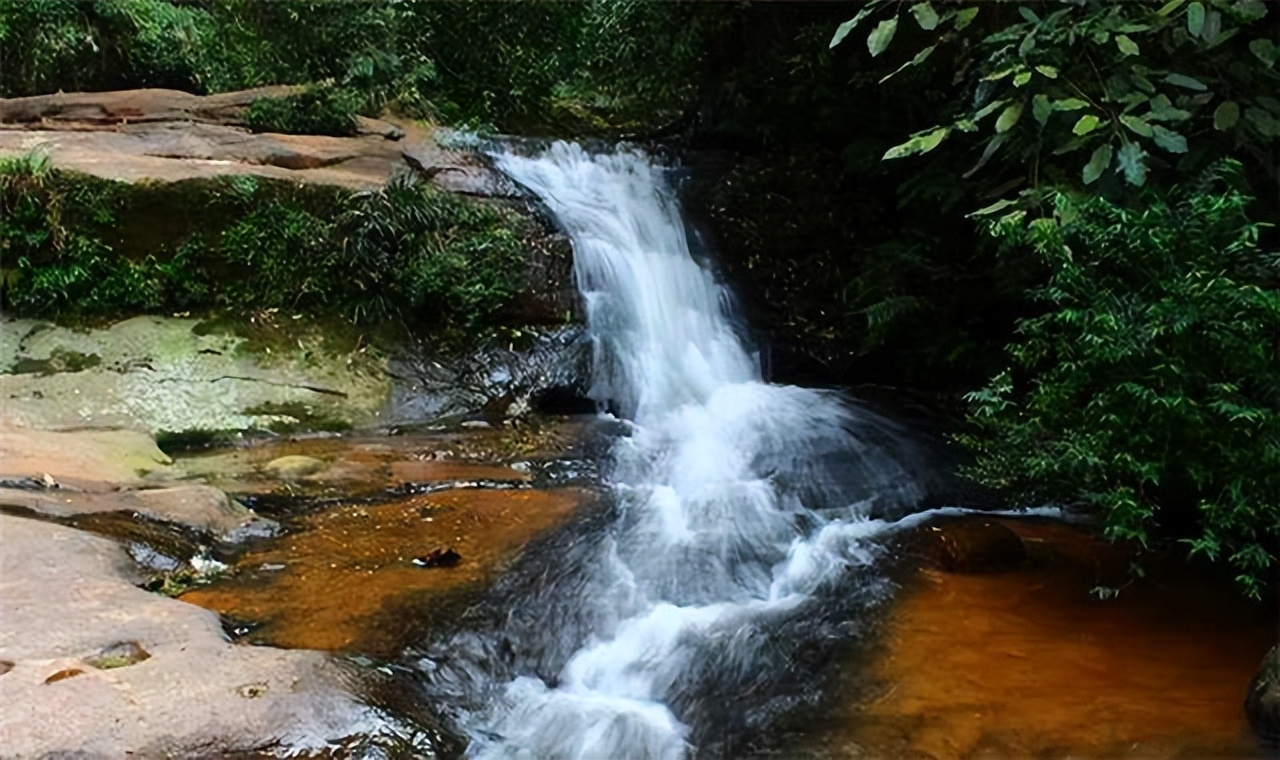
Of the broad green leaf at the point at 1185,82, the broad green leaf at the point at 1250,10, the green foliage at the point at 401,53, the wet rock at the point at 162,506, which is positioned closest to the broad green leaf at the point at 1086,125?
the broad green leaf at the point at 1185,82

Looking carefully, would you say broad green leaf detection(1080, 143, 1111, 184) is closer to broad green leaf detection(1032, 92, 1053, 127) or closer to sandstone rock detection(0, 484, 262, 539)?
broad green leaf detection(1032, 92, 1053, 127)

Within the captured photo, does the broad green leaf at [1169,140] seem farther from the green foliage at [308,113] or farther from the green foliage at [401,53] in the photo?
the green foliage at [308,113]

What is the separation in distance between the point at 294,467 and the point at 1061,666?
3.72 m

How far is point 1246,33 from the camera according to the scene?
12.0 ft

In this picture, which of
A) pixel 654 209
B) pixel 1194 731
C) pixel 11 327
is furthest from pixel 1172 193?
pixel 11 327

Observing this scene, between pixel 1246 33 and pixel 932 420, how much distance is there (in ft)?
9.71

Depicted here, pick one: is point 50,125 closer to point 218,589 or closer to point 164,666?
point 218,589

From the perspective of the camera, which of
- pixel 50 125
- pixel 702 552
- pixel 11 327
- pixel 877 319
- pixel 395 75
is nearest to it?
pixel 702 552

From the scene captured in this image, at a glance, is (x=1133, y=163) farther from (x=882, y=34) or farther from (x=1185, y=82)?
(x=882, y=34)

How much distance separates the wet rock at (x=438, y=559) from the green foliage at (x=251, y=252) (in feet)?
9.12

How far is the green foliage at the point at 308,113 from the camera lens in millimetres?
8031

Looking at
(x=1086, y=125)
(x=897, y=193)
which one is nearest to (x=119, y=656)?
(x=1086, y=125)

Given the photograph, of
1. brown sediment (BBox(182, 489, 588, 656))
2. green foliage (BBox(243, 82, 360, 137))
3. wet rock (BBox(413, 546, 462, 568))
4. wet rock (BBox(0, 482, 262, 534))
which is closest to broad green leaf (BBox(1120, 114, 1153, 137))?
brown sediment (BBox(182, 489, 588, 656))

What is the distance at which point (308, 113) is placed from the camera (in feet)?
26.7
